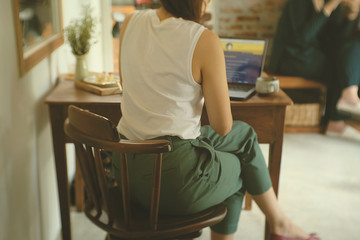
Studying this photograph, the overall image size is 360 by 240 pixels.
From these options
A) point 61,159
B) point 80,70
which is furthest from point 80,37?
point 61,159

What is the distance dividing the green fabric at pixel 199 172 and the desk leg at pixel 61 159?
395 millimetres

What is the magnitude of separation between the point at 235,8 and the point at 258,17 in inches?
9.5

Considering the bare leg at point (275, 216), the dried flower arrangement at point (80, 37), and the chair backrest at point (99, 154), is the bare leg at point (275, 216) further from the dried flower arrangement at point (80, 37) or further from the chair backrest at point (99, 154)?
the dried flower arrangement at point (80, 37)

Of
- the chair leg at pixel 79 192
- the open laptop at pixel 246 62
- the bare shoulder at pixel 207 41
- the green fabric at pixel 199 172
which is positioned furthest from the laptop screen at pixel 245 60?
the chair leg at pixel 79 192

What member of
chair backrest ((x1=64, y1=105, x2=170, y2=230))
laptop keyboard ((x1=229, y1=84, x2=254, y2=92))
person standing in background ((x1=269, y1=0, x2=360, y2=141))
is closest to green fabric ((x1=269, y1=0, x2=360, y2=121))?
person standing in background ((x1=269, y1=0, x2=360, y2=141))

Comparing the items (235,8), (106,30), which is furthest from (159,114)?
(235,8)

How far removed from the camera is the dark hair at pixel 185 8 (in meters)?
1.44

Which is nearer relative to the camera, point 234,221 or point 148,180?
point 148,180

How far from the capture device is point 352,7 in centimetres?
374

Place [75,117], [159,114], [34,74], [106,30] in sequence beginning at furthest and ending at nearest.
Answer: [106,30] → [34,74] → [159,114] → [75,117]

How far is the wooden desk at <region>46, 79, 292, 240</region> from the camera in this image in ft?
5.91

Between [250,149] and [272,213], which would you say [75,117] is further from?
[272,213]

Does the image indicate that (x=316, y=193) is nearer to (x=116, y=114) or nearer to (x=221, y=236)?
(x=221, y=236)

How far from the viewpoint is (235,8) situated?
414 cm
